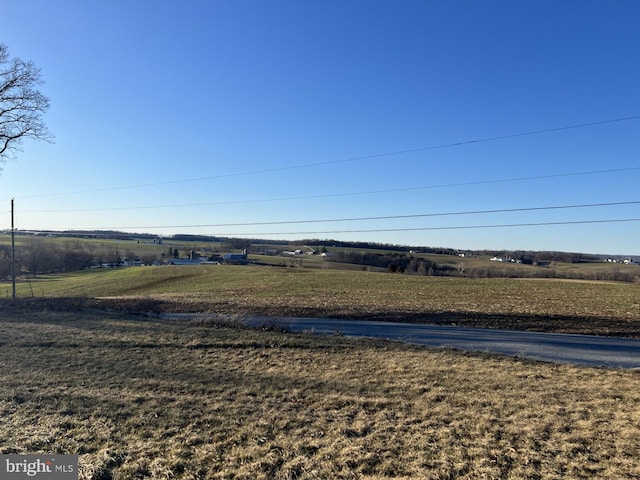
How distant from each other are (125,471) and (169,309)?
54.9ft

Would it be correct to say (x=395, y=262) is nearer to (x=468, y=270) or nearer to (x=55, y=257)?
(x=468, y=270)

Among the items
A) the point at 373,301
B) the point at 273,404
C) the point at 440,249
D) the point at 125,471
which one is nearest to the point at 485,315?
the point at 373,301

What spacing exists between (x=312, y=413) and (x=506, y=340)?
32.2 ft

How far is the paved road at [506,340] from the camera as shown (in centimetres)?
1065

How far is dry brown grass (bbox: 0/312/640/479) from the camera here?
4.21 metres

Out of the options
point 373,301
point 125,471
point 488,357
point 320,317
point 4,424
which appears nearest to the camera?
point 125,471

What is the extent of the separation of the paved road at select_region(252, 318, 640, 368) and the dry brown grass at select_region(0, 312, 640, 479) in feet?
5.63

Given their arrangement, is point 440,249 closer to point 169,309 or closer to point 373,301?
point 373,301

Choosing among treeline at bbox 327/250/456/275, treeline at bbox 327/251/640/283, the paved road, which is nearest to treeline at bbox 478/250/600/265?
treeline at bbox 327/251/640/283

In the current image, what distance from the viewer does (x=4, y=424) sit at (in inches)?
201

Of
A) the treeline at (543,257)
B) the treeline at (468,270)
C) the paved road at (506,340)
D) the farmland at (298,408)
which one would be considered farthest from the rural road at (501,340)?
the treeline at (543,257)

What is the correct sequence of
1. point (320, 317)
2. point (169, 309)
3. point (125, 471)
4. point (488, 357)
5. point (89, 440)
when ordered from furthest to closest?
1. point (169, 309)
2. point (320, 317)
3. point (488, 357)
4. point (89, 440)
5. point (125, 471)

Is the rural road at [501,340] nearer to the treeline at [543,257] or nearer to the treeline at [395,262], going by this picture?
the treeline at [395,262]

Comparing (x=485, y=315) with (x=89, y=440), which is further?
(x=485, y=315)
